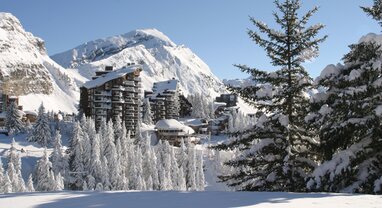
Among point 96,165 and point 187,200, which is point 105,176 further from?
point 187,200

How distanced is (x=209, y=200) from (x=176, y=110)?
135 m

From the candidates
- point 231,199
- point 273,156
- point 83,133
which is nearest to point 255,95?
point 273,156

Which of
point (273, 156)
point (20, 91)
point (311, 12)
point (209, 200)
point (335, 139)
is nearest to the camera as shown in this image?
point (209, 200)

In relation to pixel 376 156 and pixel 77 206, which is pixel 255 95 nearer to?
pixel 376 156

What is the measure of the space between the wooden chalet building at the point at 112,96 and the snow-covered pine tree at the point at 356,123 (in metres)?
86.1

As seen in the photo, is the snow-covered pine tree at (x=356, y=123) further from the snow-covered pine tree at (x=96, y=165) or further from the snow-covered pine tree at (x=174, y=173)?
the snow-covered pine tree at (x=174, y=173)

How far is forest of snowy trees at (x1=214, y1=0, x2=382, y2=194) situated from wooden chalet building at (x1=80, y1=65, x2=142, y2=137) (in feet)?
269

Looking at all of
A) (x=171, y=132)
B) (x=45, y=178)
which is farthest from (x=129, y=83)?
(x=45, y=178)

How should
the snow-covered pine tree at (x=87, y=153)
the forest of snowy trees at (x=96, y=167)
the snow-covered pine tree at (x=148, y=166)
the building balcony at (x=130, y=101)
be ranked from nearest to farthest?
the forest of snowy trees at (x=96, y=167), the snow-covered pine tree at (x=87, y=153), the snow-covered pine tree at (x=148, y=166), the building balcony at (x=130, y=101)

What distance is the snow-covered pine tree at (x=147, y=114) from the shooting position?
133738 mm

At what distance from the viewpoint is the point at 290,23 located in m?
18.6

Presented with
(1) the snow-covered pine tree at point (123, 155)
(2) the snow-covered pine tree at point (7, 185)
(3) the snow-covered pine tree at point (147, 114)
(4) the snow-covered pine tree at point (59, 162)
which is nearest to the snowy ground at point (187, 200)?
(2) the snow-covered pine tree at point (7, 185)

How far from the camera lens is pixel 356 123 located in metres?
13.5

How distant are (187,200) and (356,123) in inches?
267
